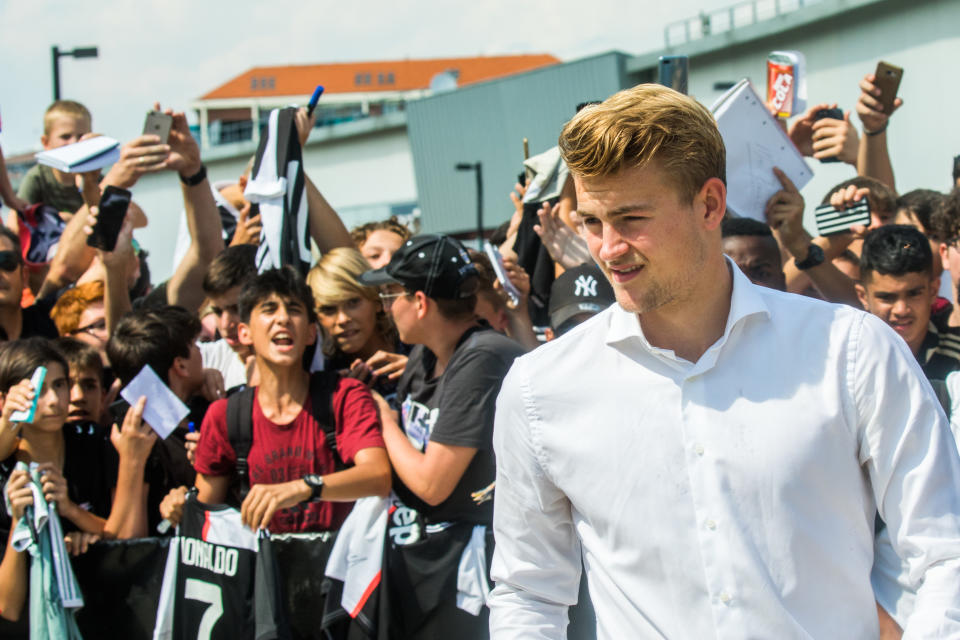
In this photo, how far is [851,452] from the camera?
1.81 m

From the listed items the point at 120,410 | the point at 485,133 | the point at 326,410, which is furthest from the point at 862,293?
the point at 485,133

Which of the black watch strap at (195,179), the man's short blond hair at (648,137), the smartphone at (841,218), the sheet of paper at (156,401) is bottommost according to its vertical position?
the sheet of paper at (156,401)

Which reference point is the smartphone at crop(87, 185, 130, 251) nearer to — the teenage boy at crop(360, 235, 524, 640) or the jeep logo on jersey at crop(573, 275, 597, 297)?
the teenage boy at crop(360, 235, 524, 640)

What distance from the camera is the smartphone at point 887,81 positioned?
4.69 meters

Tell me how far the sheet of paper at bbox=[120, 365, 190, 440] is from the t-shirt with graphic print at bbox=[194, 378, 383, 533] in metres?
0.26

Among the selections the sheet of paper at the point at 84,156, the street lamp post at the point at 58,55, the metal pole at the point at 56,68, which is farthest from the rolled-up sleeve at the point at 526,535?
the metal pole at the point at 56,68

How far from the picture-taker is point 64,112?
6.63m

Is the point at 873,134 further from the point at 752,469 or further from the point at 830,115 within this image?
the point at 752,469

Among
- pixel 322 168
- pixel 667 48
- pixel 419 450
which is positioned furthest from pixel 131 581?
pixel 322 168

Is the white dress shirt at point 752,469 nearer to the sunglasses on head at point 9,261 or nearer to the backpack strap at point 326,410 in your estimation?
the backpack strap at point 326,410

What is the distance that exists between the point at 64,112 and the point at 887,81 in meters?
5.23

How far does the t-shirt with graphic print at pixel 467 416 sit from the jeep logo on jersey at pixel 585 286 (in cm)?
44

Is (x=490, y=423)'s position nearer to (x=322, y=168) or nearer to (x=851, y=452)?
(x=851, y=452)

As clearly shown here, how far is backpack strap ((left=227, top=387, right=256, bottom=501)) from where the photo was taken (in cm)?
391
